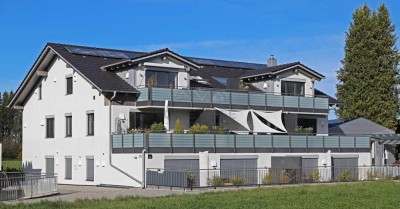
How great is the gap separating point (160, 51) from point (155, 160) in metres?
7.88

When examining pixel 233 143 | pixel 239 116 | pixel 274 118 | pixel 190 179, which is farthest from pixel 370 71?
pixel 190 179

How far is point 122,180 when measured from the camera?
137 feet

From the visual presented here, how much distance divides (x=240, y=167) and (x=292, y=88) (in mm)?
10063

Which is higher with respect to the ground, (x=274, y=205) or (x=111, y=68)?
(x=111, y=68)

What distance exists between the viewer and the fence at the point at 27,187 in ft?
105

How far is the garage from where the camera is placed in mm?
38844

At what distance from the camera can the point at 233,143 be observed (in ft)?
Answer: 143

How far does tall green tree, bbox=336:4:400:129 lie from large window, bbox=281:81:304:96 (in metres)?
19.3

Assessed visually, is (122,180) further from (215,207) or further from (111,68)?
(215,207)

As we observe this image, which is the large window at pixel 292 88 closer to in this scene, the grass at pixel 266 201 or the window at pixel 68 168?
the window at pixel 68 168

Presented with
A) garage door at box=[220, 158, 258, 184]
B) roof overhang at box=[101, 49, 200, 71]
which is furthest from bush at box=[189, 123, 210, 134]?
roof overhang at box=[101, 49, 200, 71]

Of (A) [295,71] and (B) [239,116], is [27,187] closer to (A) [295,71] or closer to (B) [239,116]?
(B) [239,116]

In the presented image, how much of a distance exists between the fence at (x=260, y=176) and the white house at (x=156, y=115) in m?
3.09

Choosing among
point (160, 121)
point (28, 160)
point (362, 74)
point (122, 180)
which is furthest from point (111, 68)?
point (362, 74)
